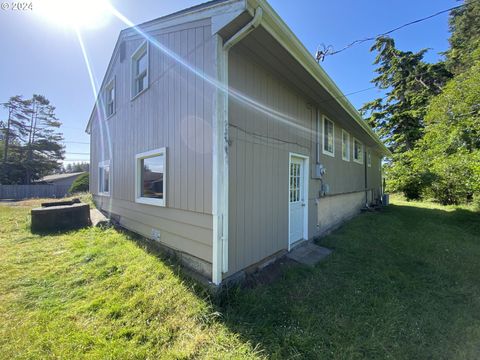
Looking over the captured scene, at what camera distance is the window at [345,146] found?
26.3ft

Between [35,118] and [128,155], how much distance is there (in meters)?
34.0

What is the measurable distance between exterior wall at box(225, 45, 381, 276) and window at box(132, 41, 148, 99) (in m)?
2.91

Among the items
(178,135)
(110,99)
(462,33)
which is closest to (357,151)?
(178,135)

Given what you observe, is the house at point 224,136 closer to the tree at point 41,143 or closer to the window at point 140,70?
the window at point 140,70

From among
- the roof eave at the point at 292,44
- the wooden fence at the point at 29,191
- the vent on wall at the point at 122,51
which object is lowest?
the wooden fence at the point at 29,191

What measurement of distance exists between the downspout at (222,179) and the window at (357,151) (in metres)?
8.01

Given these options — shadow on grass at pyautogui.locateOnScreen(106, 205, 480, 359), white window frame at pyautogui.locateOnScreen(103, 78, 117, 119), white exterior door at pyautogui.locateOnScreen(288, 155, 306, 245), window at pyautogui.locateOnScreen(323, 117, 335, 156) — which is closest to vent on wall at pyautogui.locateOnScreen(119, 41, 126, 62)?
white window frame at pyautogui.locateOnScreen(103, 78, 117, 119)

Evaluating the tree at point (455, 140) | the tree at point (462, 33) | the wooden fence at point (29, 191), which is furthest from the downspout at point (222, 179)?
the wooden fence at point (29, 191)

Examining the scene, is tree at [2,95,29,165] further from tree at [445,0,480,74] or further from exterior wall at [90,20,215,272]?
tree at [445,0,480,74]

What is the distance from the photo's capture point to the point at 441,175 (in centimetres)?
1262

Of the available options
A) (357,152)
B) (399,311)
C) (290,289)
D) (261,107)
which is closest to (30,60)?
(261,107)

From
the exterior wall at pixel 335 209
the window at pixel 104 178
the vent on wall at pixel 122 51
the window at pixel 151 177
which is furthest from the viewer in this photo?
the window at pixel 104 178

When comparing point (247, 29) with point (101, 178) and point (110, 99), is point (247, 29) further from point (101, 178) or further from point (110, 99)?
point (101, 178)

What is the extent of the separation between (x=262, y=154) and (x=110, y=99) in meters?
7.06
